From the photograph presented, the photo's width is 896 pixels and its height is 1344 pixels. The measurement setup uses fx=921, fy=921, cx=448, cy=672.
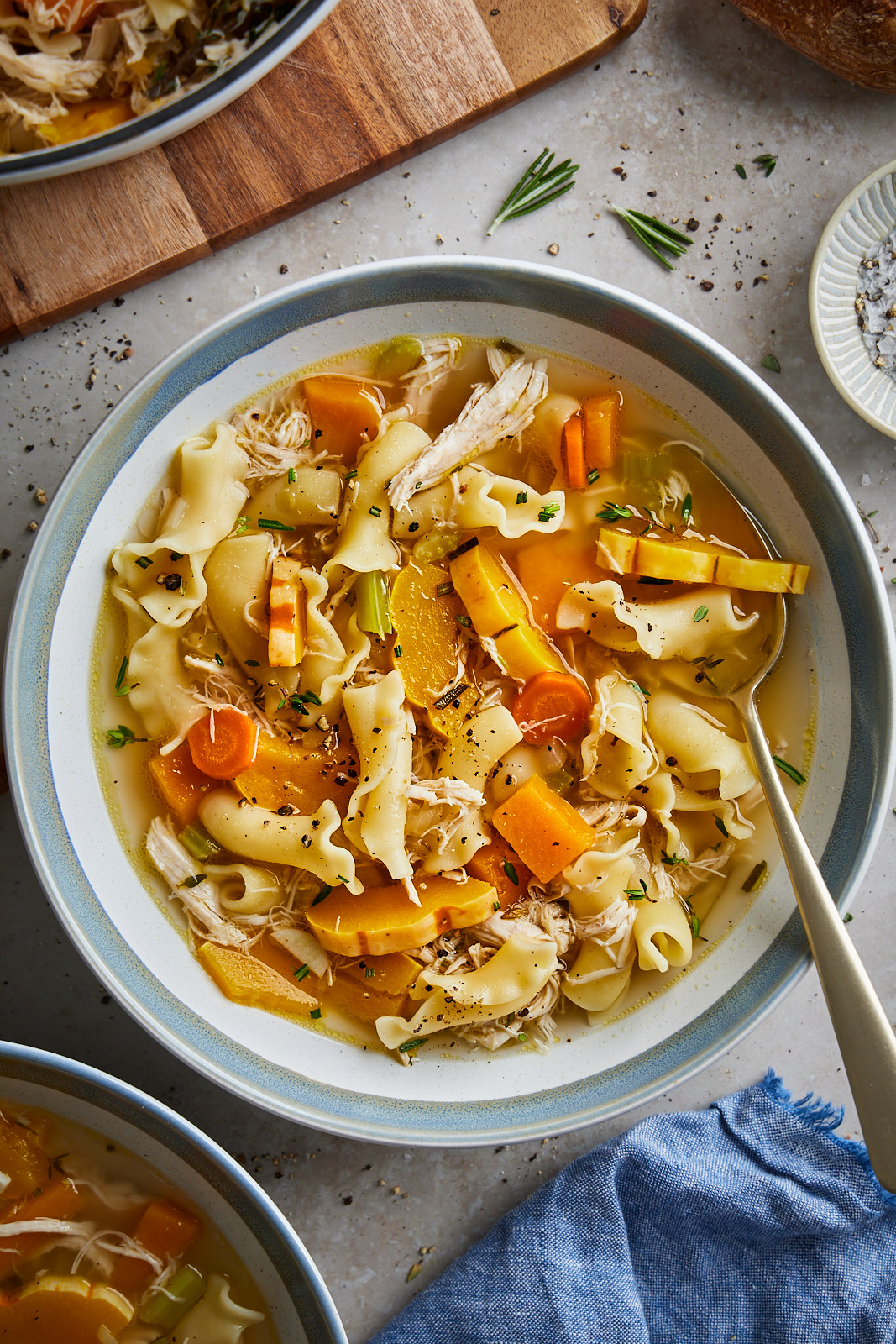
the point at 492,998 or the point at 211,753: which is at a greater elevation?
the point at 211,753

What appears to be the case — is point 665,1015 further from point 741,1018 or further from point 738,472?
point 738,472

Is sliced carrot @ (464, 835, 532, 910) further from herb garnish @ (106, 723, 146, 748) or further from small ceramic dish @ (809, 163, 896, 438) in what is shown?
small ceramic dish @ (809, 163, 896, 438)

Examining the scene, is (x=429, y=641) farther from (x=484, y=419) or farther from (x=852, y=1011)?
(x=852, y=1011)

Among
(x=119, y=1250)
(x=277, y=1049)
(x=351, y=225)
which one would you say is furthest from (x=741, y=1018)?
(x=351, y=225)

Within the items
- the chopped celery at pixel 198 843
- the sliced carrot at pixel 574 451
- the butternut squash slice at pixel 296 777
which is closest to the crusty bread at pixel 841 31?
the sliced carrot at pixel 574 451

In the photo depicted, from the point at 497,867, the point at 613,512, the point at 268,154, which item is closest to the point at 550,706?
the point at 497,867

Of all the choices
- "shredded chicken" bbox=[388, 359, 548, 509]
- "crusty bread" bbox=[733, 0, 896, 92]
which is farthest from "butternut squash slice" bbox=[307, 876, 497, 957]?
"crusty bread" bbox=[733, 0, 896, 92]
